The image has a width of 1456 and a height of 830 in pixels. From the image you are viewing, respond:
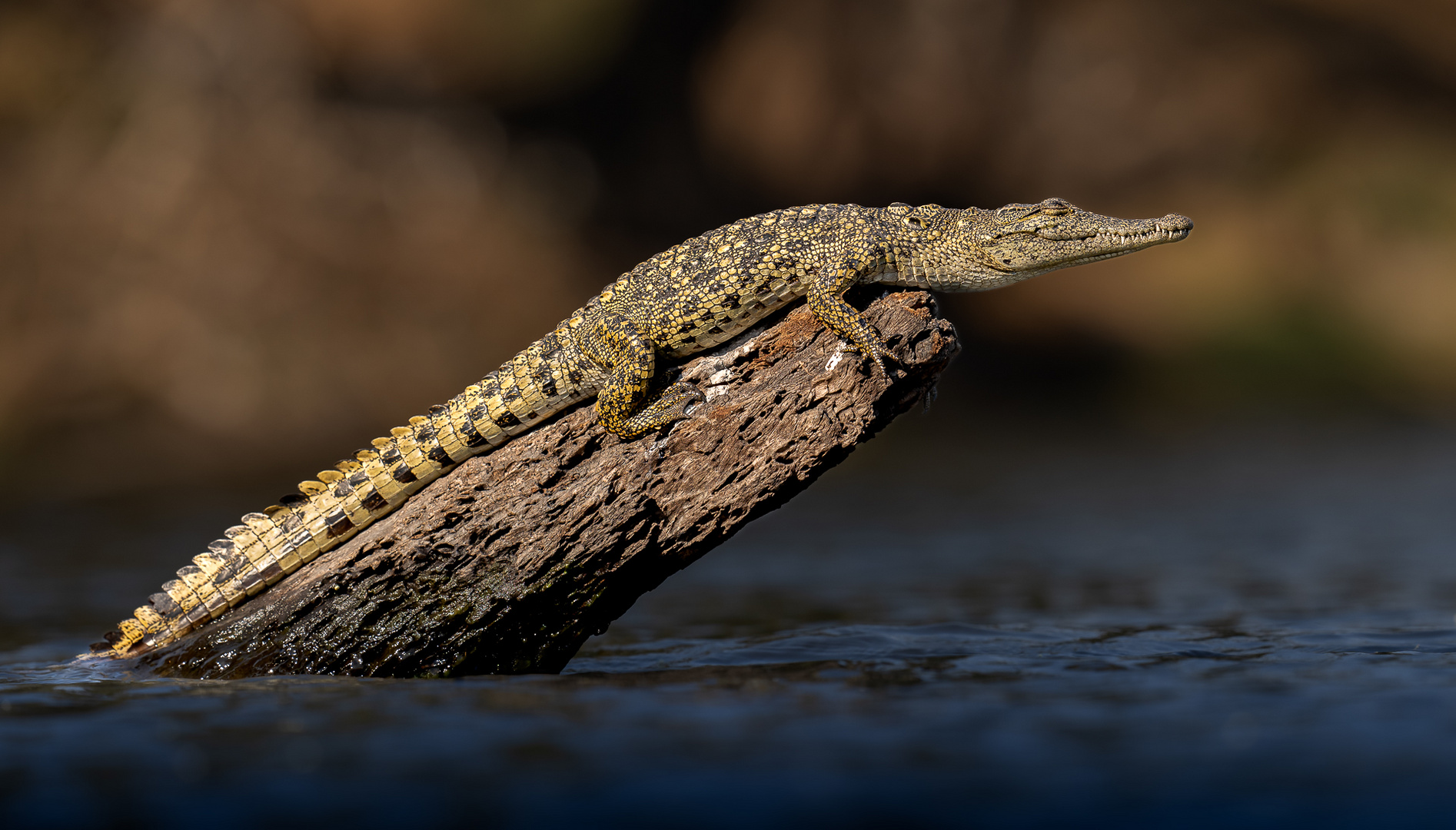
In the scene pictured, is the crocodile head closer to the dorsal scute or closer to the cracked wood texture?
the cracked wood texture

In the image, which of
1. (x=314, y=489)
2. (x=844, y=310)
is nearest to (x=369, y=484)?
(x=314, y=489)

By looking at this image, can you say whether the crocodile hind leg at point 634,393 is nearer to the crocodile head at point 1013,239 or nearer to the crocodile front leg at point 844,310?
the crocodile front leg at point 844,310

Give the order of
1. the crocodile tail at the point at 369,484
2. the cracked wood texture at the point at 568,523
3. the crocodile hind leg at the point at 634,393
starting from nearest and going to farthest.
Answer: the cracked wood texture at the point at 568,523 < the crocodile hind leg at the point at 634,393 < the crocodile tail at the point at 369,484

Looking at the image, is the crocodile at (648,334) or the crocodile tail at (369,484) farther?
the crocodile tail at (369,484)

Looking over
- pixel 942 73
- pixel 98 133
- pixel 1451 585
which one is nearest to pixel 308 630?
pixel 1451 585

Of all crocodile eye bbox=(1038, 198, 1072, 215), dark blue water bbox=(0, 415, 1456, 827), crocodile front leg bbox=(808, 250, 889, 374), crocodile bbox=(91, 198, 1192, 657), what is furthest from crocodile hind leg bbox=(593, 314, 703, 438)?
crocodile eye bbox=(1038, 198, 1072, 215)

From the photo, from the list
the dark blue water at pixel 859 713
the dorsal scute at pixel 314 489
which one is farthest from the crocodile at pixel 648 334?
the dark blue water at pixel 859 713
